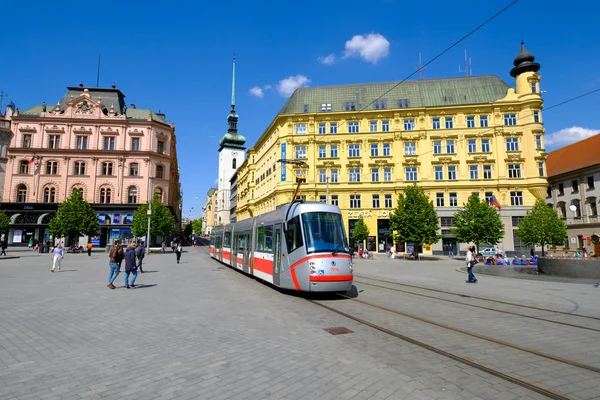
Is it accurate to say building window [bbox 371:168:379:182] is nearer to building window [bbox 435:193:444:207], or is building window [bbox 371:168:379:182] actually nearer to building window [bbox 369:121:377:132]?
building window [bbox 369:121:377:132]

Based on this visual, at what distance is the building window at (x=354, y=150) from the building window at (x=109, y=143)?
Answer: 118 ft

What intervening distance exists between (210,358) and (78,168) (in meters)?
58.8

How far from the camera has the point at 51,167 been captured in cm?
5375

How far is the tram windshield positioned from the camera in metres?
11.4

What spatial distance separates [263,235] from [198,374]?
10379 millimetres

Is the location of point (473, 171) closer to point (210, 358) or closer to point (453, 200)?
point (453, 200)

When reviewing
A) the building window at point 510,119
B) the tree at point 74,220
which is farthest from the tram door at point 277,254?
the building window at point 510,119

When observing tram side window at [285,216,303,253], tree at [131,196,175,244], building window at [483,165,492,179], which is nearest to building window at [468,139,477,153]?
building window at [483,165,492,179]

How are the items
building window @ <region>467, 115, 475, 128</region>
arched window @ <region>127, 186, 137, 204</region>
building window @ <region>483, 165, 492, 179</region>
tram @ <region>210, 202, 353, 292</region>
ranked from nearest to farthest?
tram @ <region>210, 202, 353, 292</region>
building window @ <region>483, 165, 492, 179</region>
building window @ <region>467, 115, 475, 128</region>
arched window @ <region>127, 186, 137, 204</region>

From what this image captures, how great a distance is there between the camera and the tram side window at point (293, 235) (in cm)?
1178

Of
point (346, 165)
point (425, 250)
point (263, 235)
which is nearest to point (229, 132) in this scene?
point (346, 165)

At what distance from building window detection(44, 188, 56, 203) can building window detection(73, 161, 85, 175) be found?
154 inches

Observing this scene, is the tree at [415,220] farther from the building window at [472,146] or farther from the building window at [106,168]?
the building window at [106,168]

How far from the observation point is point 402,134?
4691 cm
